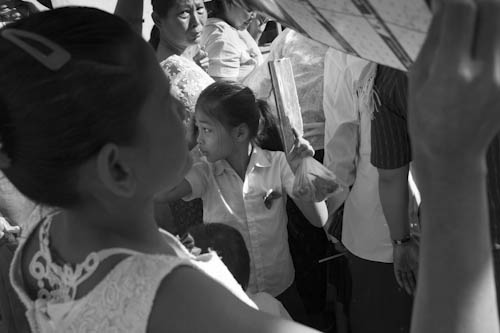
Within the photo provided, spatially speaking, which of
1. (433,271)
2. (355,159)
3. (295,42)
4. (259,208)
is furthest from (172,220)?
(433,271)

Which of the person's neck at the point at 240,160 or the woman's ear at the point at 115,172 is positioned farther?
the person's neck at the point at 240,160

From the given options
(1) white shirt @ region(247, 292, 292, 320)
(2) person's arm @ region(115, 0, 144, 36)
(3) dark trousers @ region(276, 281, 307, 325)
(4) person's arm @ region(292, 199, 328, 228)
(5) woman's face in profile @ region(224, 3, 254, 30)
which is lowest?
(3) dark trousers @ region(276, 281, 307, 325)

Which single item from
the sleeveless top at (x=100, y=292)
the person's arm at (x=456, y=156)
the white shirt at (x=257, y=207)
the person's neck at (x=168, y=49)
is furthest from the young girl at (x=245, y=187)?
the person's arm at (x=456, y=156)

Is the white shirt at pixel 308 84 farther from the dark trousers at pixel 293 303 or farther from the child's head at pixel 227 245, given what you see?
the child's head at pixel 227 245

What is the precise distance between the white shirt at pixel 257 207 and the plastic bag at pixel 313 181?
148mm

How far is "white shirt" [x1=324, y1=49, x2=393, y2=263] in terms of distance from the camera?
2.33m

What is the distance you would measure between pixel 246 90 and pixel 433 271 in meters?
1.96

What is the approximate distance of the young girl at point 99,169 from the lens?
0.88m

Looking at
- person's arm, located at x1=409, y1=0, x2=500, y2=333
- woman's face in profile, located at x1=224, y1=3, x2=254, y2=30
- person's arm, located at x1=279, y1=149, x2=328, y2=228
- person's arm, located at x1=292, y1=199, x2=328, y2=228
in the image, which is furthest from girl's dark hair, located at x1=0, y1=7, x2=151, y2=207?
woman's face in profile, located at x1=224, y1=3, x2=254, y2=30

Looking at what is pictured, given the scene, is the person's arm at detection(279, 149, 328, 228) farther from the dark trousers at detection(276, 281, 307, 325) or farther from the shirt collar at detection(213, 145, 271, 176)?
the dark trousers at detection(276, 281, 307, 325)

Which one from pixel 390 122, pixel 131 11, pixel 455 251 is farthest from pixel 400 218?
pixel 455 251

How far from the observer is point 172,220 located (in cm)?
271

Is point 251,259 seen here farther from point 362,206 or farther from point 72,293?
point 72,293

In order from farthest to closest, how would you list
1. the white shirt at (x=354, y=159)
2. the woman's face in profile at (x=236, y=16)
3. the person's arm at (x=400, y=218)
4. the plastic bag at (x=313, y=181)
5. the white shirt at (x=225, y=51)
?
the woman's face in profile at (x=236, y=16), the white shirt at (x=225, y=51), the white shirt at (x=354, y=159), the plastic bag at (x=313, y=181), the person's arm at (x=400, y=218)
